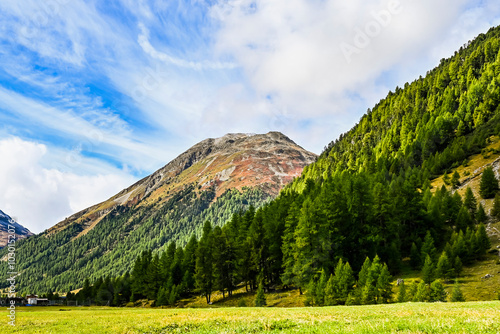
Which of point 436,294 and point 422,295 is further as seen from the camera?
point 422,295

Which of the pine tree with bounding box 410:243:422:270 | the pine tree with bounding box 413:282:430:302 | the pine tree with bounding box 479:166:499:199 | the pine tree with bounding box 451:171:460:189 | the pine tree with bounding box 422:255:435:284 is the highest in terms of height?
the pine tree with bounding box 451:171:460:189

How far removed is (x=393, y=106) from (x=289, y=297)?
157573mm

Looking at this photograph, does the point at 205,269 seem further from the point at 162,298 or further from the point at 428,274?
the point at 428,274

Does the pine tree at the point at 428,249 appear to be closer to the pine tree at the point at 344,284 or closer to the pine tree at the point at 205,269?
the pine tree at the point at 344,284

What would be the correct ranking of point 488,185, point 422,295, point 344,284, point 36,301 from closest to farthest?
point 422,295 → point 344,284 → point 488,185 → point 36,301

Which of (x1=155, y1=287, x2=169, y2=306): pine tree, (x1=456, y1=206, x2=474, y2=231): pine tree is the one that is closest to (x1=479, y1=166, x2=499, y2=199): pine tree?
(x1=456, y1=206, x2=474, y2=231): pine tree

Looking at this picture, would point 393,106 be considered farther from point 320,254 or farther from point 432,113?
point 320,254

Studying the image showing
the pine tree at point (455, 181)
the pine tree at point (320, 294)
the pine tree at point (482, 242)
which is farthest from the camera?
the pine tree at point (455, 181)

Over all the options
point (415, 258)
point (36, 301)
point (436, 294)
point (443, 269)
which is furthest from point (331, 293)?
point (36, 301)

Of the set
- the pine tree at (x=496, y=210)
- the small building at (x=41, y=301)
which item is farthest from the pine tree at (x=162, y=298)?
the pine tree at (x=496, y=210)

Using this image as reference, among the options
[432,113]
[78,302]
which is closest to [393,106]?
[432,113]

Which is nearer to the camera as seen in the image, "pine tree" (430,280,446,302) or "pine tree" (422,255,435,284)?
"pine tree" (430,280,446,302)

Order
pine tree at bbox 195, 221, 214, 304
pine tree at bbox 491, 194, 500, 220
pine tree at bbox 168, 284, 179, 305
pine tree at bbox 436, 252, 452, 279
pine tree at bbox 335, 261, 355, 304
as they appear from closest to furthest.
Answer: pine tree at bbox 335, 261, 355, 304 → pine tree at bbox 436, 252, 452, 279 → pine tree at bbox 195, 221, 214, 304 → pine tree at bbox 168, 284, 179, 305 → pine tree at bbox 491, 194, 500, 220

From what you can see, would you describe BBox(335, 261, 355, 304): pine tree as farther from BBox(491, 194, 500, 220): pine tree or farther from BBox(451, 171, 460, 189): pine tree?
BBox(451, 171, 460, 189): pine tree
